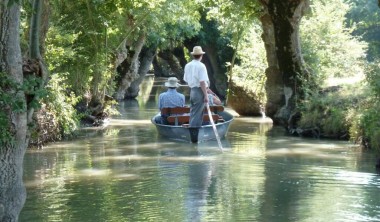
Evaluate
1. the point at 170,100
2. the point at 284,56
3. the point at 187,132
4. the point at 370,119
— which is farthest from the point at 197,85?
the point at 284,56

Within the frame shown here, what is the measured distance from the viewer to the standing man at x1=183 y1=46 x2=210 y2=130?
16625mm

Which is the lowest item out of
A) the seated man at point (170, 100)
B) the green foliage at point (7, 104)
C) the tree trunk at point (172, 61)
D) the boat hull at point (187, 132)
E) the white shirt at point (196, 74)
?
the boat hull at point (187, 132)

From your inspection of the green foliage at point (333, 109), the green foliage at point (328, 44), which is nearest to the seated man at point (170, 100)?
the green foliage at point (333, 109)

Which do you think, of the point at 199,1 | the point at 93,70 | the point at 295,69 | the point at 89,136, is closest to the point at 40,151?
the point at 89,136

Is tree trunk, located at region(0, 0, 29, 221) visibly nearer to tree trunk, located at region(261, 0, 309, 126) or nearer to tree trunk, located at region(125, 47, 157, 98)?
tree trunk, located at region(261, 0, 309, 126)

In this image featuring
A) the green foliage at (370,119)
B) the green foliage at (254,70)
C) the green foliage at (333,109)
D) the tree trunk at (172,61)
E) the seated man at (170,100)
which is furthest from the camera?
the tree trunk at (172,61)

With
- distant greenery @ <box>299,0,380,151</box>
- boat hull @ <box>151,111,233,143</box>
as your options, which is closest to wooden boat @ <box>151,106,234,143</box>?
boat hull @ <box>151,111,233,143</box>

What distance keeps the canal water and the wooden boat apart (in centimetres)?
28

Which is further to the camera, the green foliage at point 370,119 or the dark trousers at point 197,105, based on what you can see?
the dark trousers at point 197,105

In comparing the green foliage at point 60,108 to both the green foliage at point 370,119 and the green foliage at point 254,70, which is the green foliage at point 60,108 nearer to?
the green foliage at point 370,119

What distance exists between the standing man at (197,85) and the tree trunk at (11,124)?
10228 millimetres

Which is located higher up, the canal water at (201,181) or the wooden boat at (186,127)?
the wooden boat at (186,127)

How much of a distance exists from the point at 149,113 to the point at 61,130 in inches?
480

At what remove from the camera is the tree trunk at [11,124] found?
20.9ft
